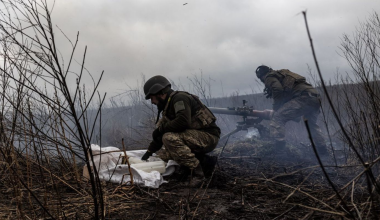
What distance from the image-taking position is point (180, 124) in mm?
3594

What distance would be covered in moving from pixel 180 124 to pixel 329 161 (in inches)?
134

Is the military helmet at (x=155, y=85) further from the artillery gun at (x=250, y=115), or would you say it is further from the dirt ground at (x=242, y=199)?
the artillery gun at (x=250, y=115)

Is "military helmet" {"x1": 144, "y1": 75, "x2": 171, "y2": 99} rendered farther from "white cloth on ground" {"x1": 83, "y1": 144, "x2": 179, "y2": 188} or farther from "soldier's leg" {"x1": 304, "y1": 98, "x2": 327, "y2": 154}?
"soldier's leg" {"x1": 304, "y1": 98, "x2": 327, "y2": 154}

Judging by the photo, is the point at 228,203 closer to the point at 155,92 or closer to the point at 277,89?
the point at 155,92

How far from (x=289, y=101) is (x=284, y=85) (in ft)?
1.35

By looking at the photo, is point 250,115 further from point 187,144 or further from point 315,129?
point 187,144

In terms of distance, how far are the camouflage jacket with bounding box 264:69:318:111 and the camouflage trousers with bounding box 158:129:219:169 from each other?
3285mm

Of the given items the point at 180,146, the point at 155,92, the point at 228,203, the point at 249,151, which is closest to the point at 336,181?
the point at 228,203

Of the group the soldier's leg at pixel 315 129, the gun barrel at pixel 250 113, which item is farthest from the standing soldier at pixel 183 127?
the soldier's leg at pixel 315 129

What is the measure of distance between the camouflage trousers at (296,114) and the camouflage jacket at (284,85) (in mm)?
160

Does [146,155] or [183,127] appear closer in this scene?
[183,127]

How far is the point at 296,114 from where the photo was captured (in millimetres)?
6367

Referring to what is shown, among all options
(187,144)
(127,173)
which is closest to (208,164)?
(187,144)

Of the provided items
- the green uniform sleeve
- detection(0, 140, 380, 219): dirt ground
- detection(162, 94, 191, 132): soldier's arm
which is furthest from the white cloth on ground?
the green uniform sleeve
